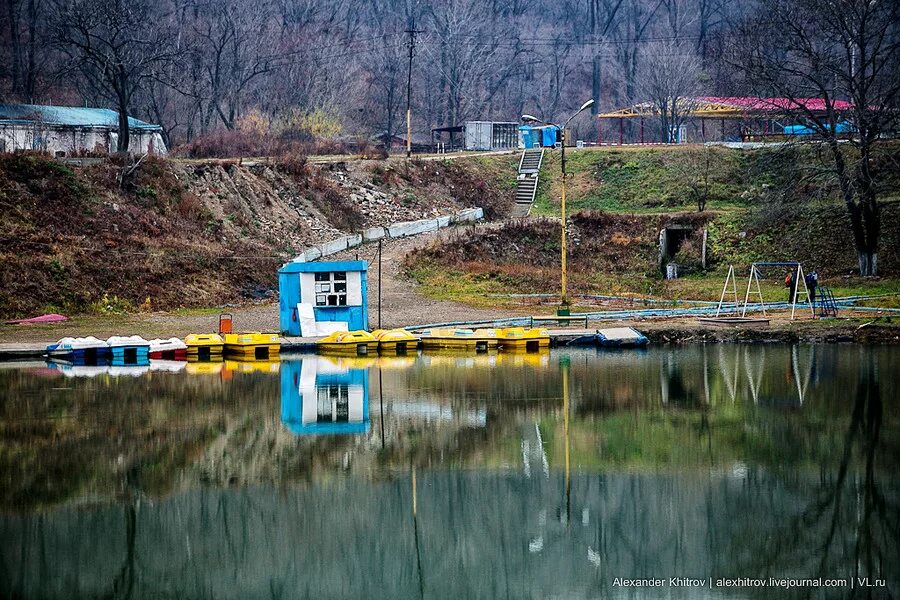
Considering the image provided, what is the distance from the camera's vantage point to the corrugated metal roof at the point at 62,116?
67.0 metres

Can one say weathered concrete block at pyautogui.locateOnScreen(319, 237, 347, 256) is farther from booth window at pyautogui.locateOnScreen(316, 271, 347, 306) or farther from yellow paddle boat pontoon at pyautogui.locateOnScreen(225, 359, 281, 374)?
yellow paddle boat pontoon at pyautogui.locateOnScreen(225, 359, 281, 374)

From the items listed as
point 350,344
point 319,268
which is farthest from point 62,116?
point 350,344

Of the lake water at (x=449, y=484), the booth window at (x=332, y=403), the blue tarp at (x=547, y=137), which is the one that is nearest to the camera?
the lake water at (x=449, y=484)

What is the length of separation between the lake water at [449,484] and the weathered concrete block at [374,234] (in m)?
26.8

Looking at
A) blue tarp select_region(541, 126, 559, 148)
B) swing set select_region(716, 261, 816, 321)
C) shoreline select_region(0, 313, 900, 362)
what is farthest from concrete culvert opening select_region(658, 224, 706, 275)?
blue tarp select_region(541, 126, 559, 148)

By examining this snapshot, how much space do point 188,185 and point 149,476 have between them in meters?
38.3

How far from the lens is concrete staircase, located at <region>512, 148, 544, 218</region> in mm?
67438

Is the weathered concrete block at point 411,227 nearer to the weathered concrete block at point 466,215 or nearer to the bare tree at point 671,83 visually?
the weathered concrete block at point 466,215

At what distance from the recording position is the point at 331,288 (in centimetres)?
3809

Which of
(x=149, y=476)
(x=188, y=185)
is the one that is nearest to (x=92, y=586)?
(x=149, y=476)

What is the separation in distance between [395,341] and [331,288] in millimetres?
3392

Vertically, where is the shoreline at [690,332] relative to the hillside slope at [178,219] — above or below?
below

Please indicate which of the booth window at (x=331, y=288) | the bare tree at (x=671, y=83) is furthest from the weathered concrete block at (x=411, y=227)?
the bare tree at (x=671, y=83)

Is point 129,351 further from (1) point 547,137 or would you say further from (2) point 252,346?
(1) point 547,137
